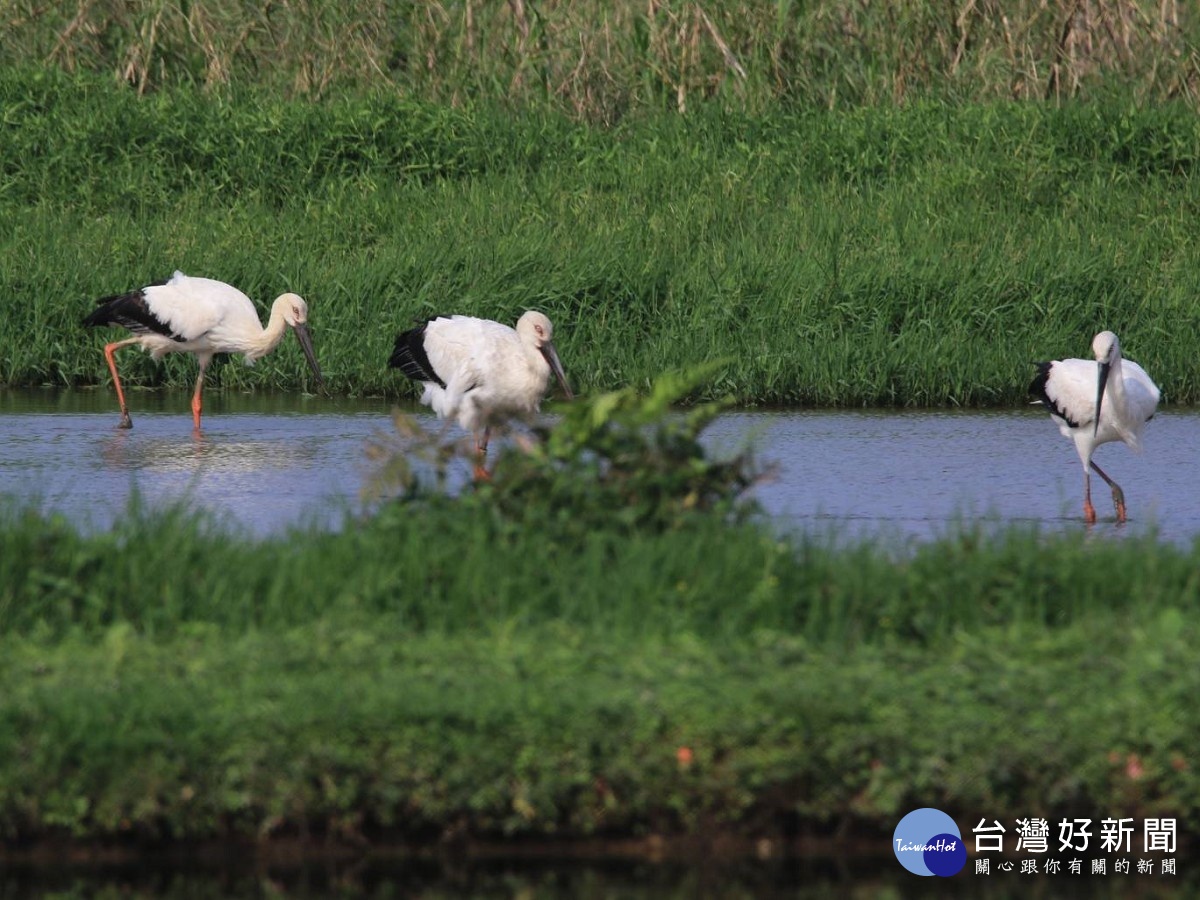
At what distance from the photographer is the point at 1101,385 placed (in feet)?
30.4

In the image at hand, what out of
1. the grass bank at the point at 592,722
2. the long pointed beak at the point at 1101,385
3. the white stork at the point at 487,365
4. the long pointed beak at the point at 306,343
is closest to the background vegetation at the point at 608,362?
the grass bank at the point at 592,722

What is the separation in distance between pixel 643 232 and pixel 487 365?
13.6 ft

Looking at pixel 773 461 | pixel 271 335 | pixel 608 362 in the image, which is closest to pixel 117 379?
pixel 271 335

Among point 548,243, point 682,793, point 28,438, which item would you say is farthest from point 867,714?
point 548,243

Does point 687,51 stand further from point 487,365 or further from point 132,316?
point 487,365

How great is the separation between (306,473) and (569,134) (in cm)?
682

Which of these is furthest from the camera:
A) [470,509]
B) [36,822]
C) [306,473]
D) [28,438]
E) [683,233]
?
[683,233]

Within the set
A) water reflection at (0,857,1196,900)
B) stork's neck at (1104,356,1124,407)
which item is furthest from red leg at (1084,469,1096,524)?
water reflection at (0,857,1196,900)

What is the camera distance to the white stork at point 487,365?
33.0 ft

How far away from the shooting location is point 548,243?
44.4 feet

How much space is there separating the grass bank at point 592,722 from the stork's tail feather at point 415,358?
520 cm

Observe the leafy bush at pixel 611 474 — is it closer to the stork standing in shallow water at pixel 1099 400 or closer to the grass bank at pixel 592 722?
the grass bank at pixel 592 722

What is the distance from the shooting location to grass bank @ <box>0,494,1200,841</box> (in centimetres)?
459

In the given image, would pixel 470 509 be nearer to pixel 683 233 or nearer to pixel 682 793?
pixel 682 793
